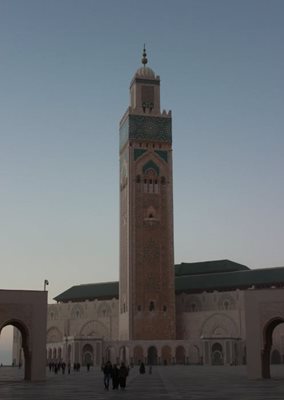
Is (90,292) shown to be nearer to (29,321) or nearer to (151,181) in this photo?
(151,181)

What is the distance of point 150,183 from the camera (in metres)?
63.5

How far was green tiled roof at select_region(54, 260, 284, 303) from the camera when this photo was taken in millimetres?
64125

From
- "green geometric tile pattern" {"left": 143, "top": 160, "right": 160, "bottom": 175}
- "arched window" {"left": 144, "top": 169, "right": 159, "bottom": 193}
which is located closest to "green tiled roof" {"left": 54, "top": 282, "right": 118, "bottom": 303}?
"arched window" {"left": 144, "top": 169, "right": 159, "bottom": 193}


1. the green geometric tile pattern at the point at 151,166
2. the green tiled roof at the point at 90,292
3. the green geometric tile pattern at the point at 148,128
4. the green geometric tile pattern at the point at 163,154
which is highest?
the green geometric tile pattern at the point at 148,128

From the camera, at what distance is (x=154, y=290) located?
60.8 meters

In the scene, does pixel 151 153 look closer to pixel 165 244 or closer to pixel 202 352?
pixel 165 244

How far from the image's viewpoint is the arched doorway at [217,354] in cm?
5650

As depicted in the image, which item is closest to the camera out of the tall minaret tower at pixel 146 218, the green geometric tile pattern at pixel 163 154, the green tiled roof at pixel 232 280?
→ the tall minaret tower at pixel 146 218

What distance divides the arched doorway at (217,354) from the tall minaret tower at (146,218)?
4.71 m

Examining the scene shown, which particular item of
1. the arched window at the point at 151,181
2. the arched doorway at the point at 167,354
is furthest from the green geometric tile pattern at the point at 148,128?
the arched doorway at the point at 167,354

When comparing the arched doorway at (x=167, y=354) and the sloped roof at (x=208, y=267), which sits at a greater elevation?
the sloped roof at (x=208, y=267)

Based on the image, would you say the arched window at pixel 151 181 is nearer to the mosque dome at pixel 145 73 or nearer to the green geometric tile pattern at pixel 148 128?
the green geometric tile pattern at pixel 148 128

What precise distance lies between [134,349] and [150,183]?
16.4m

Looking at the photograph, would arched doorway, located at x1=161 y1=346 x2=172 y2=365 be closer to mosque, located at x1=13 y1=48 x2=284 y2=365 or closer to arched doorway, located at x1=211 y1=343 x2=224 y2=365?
mosque, located at x1=13 y1=48 x2=284 y2=365
